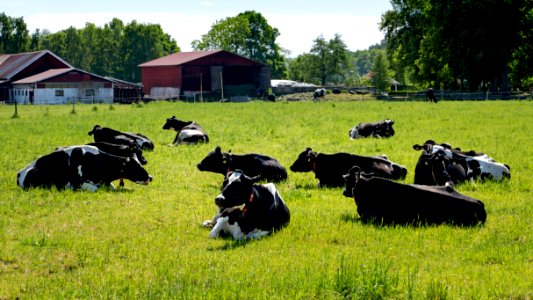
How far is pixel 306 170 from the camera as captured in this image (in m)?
15.2

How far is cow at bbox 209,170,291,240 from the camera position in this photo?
9578mm

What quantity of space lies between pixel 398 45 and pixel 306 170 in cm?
7495

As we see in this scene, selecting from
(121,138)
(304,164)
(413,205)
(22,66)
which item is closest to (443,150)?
(304,164)

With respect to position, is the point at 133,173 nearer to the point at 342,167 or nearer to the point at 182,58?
the point at 342,167

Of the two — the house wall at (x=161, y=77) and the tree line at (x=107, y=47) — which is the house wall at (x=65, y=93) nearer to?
the house wall at (x=161, y=77)

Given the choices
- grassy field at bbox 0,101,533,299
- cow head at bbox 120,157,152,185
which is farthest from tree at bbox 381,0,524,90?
cow head at bbox 120,157,152,185

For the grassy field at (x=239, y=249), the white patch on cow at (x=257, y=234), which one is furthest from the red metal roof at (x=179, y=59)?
the white patch on cow at (x=257, y=234)

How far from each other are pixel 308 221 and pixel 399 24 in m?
80.1

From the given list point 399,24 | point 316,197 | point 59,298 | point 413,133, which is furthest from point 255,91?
point 59,298

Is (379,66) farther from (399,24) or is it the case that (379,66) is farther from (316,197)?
(316,197)

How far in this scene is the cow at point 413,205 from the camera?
33.0 ft

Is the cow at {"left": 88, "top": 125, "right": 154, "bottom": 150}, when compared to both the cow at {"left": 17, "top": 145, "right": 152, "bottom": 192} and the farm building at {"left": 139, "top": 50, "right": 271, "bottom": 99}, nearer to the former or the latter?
the cow at {"left": 17, "top": 145, "right": 152, "bottom": 192}

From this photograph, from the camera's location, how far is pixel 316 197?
12.8 meters

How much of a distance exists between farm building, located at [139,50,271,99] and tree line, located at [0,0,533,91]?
1862 centimetres
